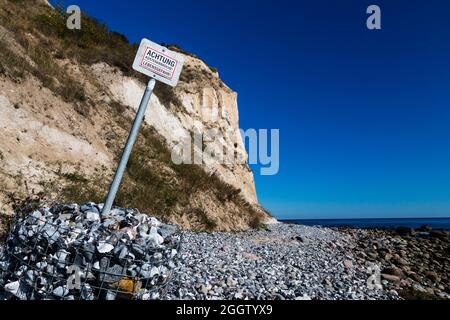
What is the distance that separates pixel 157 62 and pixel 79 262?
125 inches

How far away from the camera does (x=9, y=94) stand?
1317cm

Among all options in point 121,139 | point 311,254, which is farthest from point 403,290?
point 121,139

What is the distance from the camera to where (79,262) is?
14.4 ft

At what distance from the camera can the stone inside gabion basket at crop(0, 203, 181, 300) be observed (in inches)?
171

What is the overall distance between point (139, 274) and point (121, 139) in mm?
13811

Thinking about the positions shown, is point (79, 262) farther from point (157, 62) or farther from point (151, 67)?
point (157, 62)

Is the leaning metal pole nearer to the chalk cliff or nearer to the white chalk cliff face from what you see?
the chalk cliff

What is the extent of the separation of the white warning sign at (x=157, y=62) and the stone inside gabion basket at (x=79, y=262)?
8.09ft

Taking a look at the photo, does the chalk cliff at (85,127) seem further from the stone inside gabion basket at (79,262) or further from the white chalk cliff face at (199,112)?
the stone inside gabion basket at (79,262)

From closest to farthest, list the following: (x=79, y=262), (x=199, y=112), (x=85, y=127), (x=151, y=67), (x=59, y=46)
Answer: (x=79, y=262)
(x=151, y=67)
(x=85, y=127)
(x=59, y=46)
(x=199, y=112)

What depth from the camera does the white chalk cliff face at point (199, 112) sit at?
2342cm

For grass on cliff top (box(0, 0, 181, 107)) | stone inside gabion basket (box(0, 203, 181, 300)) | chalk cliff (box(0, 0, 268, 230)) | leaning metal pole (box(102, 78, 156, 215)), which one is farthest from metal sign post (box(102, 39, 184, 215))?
grass on cliff top (box(0, 0, 181, 107))

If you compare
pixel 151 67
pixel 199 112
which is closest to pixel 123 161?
pixel 151 67

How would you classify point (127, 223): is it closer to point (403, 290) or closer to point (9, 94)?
point (403, 290)
